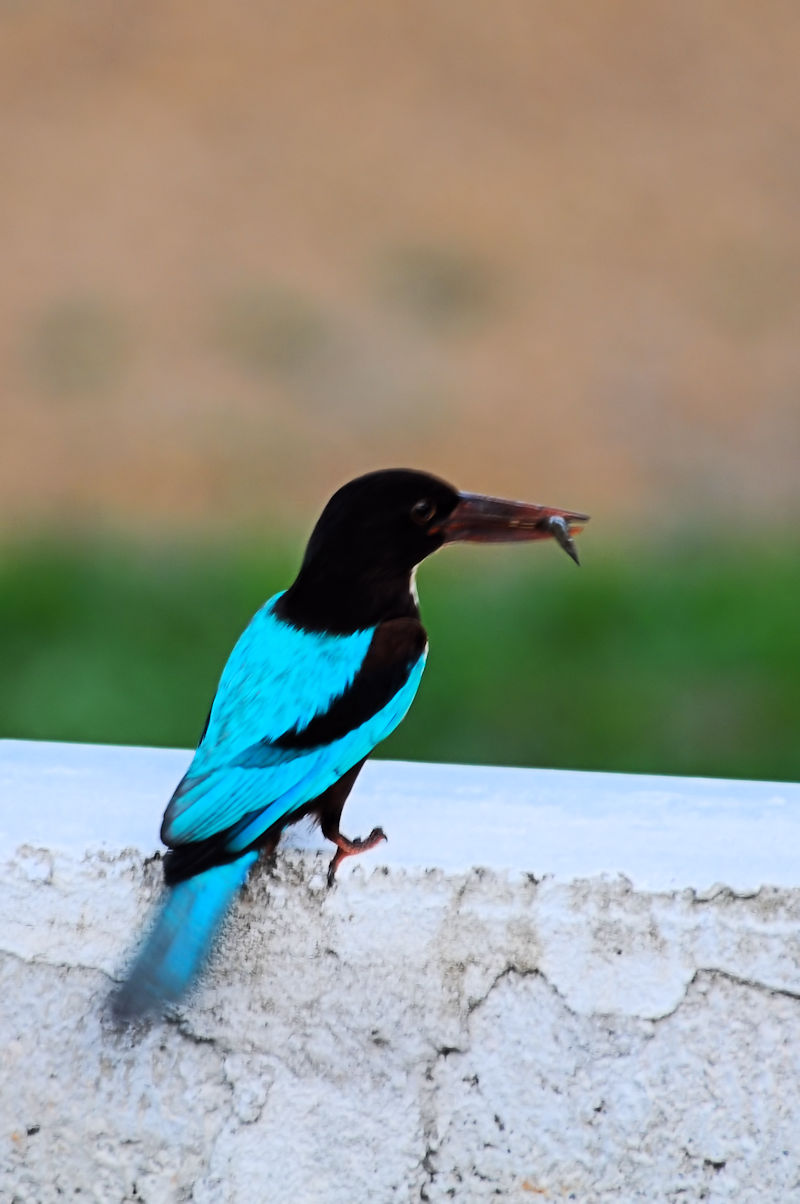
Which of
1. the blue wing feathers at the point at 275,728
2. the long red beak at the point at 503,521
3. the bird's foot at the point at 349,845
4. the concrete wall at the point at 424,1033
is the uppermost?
the long red beak at the point at 503,521

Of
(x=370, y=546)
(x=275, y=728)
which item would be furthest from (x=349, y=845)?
(x=370, y=546)

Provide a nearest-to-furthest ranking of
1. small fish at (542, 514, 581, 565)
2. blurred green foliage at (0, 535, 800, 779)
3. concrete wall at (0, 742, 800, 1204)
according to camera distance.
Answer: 1. concrete wall at (0, 742, 800, 1204)
2. small fish at (542, 514, 581, 565)
3. blurred green foliage at (0, 535, 800, 779)

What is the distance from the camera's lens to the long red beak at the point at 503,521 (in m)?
1.80

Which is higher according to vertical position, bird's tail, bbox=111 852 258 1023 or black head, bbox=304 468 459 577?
black head, bbox=304 468 459 577

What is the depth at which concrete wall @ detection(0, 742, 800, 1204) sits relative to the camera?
162cm

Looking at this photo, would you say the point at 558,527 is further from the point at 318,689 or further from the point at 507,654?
the point at 507,654

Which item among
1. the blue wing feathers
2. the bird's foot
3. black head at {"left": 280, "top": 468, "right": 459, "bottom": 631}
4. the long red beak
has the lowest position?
the bird's foot

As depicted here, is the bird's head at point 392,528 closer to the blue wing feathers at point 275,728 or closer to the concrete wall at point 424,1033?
the blue wing feathers at point 275,728

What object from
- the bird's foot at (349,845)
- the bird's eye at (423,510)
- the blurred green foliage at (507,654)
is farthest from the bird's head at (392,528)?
the blurred green foliage at (507,654)

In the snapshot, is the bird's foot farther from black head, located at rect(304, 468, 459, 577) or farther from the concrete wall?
black head, located at rect(304, 468, 459, 577)

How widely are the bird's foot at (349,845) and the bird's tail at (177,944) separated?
9 cm

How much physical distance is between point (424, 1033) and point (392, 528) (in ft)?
1.73

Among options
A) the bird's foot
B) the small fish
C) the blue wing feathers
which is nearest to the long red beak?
the small fish

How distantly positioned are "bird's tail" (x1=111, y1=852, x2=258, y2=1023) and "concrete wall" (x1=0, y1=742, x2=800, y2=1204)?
0.04 metres
